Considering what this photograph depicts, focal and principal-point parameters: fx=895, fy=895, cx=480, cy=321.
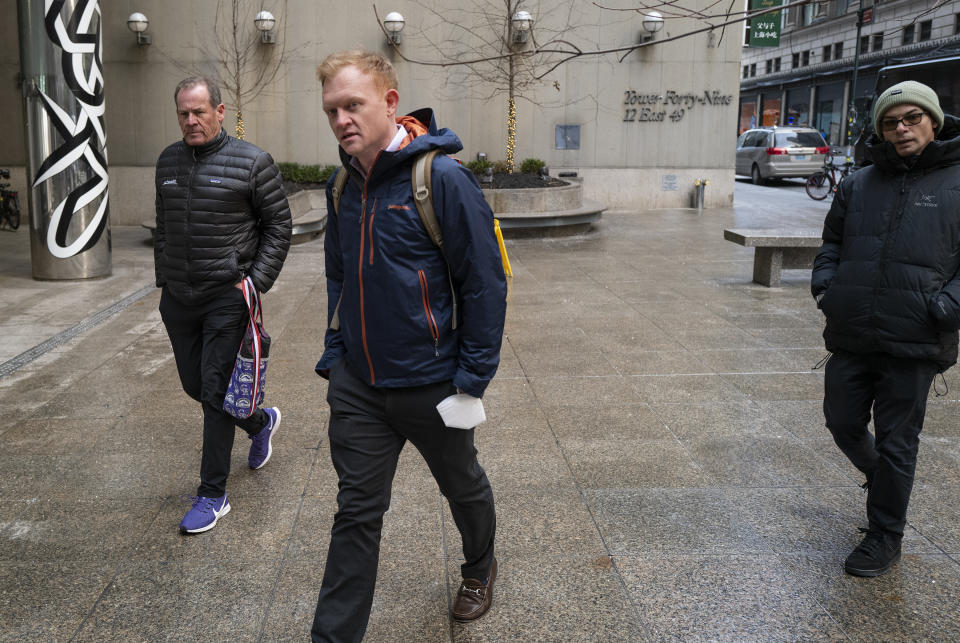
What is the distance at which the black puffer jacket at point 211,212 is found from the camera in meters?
3.96

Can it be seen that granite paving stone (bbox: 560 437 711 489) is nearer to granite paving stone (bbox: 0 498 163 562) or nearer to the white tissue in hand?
the white tissue in hand

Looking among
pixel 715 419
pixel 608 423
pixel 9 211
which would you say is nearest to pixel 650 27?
pixel 9 211

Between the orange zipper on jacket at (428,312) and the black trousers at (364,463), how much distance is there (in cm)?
A: 14

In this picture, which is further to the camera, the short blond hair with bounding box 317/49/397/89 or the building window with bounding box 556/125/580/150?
the building window with bounding box 556/125/580/150

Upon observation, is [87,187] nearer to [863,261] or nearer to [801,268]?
[801,268]

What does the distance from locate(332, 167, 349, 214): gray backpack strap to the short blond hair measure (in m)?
0.34

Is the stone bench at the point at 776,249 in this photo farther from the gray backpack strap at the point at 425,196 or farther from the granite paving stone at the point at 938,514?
the gray backpack strap at the point at 425,196

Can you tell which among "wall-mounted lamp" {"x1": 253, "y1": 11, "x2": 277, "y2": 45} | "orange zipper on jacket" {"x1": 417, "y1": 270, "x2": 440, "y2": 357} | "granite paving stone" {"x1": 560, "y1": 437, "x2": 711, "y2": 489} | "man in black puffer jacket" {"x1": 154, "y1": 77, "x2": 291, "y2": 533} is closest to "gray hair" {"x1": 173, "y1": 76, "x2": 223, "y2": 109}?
"man in black puffer jacket" {"x1": 154, "y1": 77, "x2": 291, "y2": 533}

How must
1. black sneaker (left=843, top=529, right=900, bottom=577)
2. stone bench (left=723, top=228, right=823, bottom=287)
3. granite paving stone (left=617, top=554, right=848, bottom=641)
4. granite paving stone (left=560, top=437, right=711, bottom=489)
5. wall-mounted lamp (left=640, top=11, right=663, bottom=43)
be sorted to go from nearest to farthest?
granite paving stone (left=617, top=554, right=848, bottom=641), black sneaker (left=843, top=529, right=900, bottom=577), granite paving stone (left=560, top=437, right=711, bottom=489), stone bench (left=723, top=228, right=823, bottom=287), wall-mounted lamp (left=640, top=11, right=663, bottom=43)

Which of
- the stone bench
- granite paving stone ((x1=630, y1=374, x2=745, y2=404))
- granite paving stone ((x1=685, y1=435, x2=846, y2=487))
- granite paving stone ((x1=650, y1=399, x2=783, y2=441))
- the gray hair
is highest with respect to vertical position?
the gray hair

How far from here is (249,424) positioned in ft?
14.4

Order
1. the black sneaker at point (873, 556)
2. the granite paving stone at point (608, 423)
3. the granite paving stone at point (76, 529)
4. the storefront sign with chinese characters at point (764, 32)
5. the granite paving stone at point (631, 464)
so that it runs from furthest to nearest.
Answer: the storefront sign with chinese characters at point (764, 32), the granite paving stone at point (608, 423), the granite paving stone at point (631, 464), the granite paving stone at point (76, 529), the black sneaker at point (873, 556)

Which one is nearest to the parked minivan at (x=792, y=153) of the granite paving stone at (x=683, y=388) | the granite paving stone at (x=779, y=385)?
the granite paving stone at (x=779, y=385)

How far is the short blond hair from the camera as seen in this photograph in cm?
271
